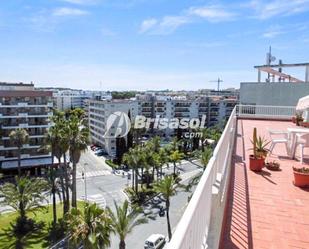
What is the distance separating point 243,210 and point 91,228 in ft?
38.4

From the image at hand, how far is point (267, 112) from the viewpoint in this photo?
20312 mm

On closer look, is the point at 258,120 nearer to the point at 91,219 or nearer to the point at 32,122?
the point at 91,219

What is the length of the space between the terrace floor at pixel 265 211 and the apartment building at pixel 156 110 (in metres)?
58.3

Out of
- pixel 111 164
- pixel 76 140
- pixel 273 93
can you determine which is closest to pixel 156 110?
pixel 111 164

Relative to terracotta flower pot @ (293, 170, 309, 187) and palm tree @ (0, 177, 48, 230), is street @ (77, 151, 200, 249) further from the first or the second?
terracotta flower pot @ (293, 170, 309, 187)

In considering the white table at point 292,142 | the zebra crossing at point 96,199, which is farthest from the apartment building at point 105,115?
the white table at point 292,142

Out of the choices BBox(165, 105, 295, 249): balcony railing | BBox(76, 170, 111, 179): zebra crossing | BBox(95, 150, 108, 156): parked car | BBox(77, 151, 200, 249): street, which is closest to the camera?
BBox(165, 105, 295, 249): balcony railing

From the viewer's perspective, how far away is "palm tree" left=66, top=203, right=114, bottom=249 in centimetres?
1538

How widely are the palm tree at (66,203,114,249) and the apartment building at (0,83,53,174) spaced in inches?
1324

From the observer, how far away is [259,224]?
5121 millimetres

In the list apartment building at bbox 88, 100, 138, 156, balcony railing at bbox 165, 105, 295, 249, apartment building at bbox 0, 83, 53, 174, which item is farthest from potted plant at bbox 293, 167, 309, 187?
apartment building at bbox 88, 100, 138, 156

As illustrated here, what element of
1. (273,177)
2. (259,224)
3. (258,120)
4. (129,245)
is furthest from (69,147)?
(259,224)

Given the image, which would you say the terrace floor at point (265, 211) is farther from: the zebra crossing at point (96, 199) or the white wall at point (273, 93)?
the zebra crossing at point (96, 199)

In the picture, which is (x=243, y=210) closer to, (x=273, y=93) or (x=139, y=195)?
(x=273, y=93)
